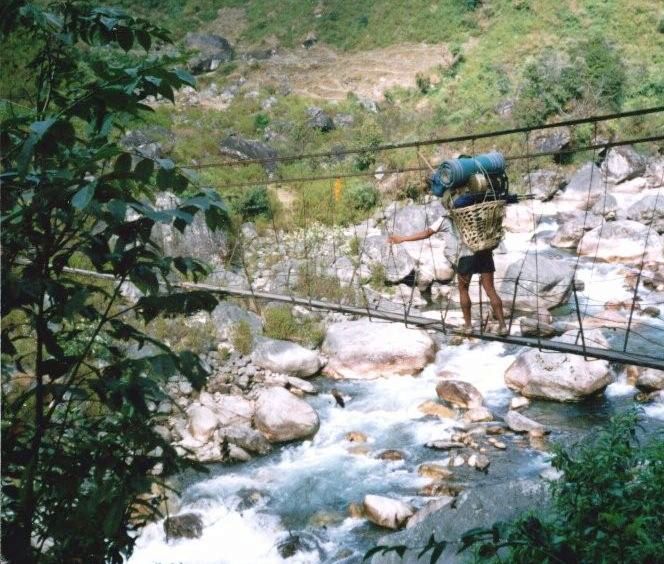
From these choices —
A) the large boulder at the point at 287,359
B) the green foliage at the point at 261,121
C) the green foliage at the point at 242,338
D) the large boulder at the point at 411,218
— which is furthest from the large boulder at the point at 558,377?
the green foliage at the point at 261,121

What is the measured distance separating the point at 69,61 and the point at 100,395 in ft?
1.49

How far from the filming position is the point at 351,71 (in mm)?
15477

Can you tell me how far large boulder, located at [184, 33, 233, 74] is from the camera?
51.9ft

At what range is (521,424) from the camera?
4148 millimetres

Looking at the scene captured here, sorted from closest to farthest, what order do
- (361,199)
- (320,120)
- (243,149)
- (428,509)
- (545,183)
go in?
1. (428,509)
2. (361,199)
3. (545,183)
4. (243,149)
5. (320,120)

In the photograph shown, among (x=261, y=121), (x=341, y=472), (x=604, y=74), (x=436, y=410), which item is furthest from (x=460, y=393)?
(x=604, y=74)

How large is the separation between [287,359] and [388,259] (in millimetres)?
2189

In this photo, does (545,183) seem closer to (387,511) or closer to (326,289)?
(326,289)

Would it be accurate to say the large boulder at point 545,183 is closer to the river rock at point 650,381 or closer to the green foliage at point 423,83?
the river rock at point 650,381

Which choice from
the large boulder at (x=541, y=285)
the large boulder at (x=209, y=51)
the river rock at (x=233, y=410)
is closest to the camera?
the river rock at (x=233, y=410)

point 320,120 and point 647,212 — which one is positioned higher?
point 320,120

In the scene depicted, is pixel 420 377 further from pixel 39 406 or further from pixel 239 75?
pixel 239 75

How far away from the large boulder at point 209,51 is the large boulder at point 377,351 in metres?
12.1

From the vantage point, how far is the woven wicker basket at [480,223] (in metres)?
2.42
